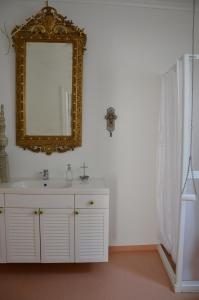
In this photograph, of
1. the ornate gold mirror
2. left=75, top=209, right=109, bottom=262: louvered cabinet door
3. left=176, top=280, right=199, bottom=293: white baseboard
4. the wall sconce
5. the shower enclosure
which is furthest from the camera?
the wall sconce

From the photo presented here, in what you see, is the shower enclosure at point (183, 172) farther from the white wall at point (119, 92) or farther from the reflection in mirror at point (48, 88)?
the reflection in mirror at point (48, 88)

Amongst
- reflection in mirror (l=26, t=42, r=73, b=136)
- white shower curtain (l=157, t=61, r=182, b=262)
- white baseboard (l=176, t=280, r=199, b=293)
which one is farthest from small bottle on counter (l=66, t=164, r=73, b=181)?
white baseboard (l=176, t=280, r=199, b=293)

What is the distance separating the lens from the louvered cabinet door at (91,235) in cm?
219

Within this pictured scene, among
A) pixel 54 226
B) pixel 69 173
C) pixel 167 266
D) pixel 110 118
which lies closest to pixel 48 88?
pixel 110 118

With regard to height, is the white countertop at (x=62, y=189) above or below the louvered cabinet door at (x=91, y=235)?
above

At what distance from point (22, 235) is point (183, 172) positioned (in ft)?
5.05

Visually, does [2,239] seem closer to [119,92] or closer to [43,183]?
[43,183]

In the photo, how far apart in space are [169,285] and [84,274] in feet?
2.59

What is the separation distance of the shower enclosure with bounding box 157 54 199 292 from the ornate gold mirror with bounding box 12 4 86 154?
97 centimetres

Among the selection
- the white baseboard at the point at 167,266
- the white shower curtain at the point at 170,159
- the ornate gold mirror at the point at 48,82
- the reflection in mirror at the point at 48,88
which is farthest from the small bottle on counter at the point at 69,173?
the white baseboard at the point at 167,266

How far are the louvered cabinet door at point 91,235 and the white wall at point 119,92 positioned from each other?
0.49m

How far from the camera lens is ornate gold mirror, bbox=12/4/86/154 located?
7.89 ft

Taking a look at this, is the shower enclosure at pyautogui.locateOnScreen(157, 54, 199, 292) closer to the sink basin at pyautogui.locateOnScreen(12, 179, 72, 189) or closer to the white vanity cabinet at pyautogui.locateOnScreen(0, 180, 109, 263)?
the white vanity cabinet at pyautogui.locateOnScreen(0, 180, 109, 263)

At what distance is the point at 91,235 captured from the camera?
7.23 ft
